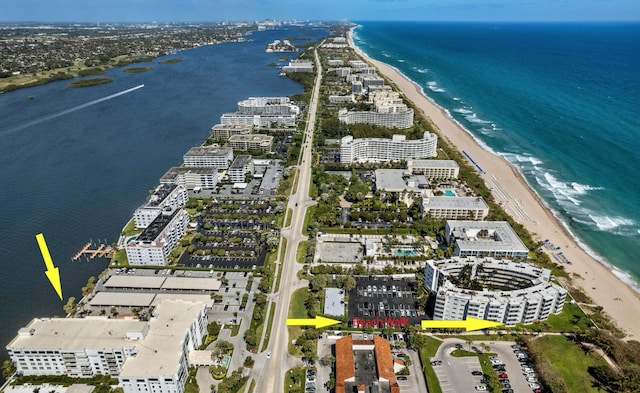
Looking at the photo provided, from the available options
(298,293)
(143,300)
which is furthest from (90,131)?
(298,293)

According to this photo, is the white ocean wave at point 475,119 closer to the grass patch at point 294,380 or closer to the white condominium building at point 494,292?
the white condominium building at point 494,292

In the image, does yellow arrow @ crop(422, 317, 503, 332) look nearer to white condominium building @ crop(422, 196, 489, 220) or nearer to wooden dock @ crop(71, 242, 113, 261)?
white condominium building @ crop(422, 196, 489, 220)

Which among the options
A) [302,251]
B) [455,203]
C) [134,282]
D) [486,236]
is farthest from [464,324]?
[134,282]

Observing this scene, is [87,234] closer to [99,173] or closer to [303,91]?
[99,173]

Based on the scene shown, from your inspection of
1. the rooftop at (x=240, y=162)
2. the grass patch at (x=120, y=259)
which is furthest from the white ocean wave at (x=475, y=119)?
the grass patch at (x=120, y=259)

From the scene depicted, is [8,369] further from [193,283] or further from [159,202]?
[159,202]
